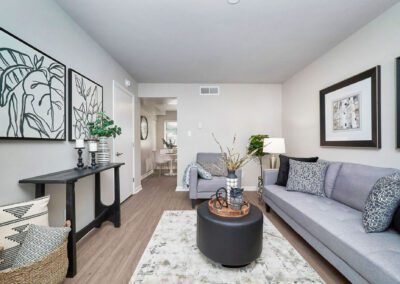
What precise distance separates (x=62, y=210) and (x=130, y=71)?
2.62m

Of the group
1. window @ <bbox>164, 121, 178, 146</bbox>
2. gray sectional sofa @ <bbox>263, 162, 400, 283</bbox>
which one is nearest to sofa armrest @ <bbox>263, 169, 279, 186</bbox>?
gray sectional sofa @ <bbox>263, 162, 400, 283</bbox>

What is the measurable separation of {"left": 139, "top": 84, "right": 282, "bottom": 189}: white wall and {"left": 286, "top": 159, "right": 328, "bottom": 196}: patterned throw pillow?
168 cm

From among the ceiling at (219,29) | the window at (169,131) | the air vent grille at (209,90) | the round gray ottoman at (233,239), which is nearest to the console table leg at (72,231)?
the round gray ottoman at (233,239)

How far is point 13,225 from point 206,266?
146 centimetres

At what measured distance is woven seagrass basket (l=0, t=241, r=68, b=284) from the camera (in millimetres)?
1039

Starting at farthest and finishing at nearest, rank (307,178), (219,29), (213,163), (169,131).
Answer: (169,131)
(213,163)
(307,178)
(219,29)

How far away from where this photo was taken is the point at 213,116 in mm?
4258

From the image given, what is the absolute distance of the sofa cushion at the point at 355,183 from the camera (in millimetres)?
1818

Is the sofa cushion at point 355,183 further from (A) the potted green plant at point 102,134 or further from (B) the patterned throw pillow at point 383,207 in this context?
(A) the potted green plant at point 102,134

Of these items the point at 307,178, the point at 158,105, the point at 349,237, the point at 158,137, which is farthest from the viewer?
the point at 158,137

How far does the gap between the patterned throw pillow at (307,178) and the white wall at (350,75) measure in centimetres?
41

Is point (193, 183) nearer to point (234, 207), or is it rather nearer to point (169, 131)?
point (234, 207)

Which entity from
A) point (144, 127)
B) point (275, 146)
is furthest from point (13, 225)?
point (144, 127)

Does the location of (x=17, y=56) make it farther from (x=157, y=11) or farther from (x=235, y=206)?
(x=235, y=206)
